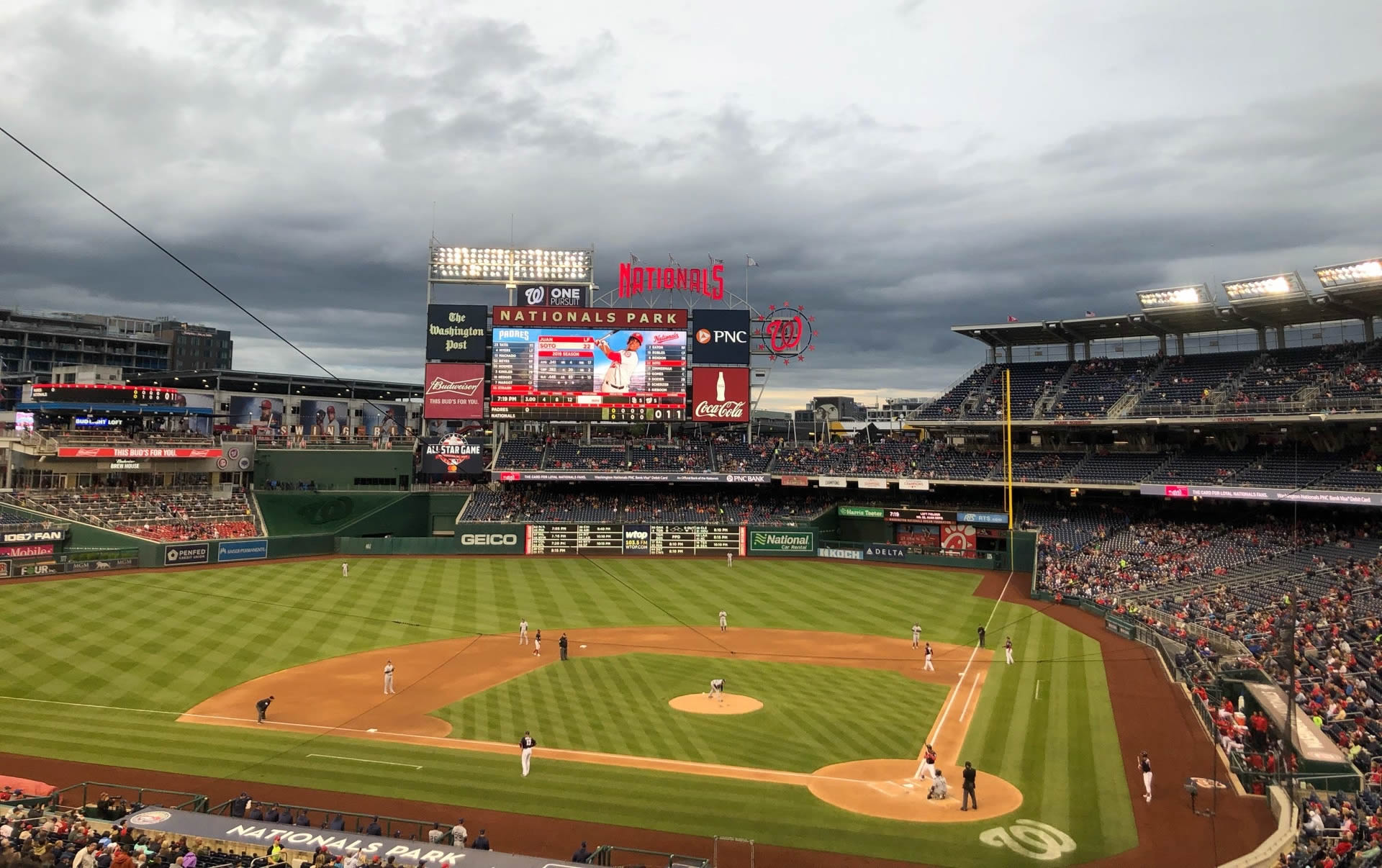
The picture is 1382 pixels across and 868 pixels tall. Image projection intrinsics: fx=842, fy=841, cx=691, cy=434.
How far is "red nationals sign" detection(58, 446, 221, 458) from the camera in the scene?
57.9 m

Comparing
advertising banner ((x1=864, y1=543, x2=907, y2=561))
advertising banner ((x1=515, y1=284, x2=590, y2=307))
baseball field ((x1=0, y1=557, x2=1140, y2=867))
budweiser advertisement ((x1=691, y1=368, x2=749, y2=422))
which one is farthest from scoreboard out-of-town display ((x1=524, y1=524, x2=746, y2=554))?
advertising banner ((x1=515, y1=284, x2=590, y2=307))

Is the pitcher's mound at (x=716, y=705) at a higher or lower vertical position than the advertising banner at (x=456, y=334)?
lower

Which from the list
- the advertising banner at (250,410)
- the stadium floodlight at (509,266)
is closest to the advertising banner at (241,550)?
the stadium floodlight at (509,266)

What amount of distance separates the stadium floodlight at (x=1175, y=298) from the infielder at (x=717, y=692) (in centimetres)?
4054

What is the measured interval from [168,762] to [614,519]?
132 ft

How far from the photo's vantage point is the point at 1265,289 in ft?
156

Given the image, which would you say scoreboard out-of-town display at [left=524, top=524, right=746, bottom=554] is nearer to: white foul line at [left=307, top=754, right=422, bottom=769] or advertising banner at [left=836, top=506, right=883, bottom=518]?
advertising banner at [left=836, top=506, right=883, bottom=518]

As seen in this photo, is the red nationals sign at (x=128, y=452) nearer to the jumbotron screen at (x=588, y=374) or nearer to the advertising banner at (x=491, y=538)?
the advertising banner at (x=491, y=538)

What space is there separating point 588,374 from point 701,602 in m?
23.4

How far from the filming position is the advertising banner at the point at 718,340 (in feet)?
213

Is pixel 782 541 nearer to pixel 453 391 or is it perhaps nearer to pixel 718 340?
pixel 718 340

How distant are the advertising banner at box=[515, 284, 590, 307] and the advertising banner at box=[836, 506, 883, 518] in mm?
25605

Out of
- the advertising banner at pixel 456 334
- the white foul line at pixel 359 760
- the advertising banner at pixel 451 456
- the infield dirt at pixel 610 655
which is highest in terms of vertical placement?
the advertising banner at pixel 456 334

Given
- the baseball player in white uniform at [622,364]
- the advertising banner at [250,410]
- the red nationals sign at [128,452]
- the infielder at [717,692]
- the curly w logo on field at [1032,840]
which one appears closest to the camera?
the curly w logo on field at [1032,840]
